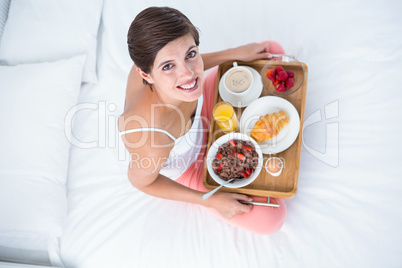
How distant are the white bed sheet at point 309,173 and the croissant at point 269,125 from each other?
0.30m

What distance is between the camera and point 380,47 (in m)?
1.37

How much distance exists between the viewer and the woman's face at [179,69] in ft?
2.92

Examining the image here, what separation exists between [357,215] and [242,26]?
42.2 inches

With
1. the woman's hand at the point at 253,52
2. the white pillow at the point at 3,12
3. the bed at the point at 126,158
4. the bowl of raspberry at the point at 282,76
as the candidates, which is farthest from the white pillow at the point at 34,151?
the bowl of raspberry at the point at 282,76

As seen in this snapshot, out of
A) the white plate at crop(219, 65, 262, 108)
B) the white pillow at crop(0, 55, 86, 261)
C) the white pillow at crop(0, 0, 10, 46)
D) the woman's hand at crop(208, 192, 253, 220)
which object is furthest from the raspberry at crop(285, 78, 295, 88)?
the white pillow at crop(0, 0, 10, 46)

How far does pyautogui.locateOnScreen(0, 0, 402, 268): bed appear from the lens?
1210 millimetres

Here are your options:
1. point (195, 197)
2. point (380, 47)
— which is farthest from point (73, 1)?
point (380, 47)

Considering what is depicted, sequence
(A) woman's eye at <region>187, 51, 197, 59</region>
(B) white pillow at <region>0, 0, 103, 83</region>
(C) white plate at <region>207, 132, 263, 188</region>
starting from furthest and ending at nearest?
(B) white pillow at <region>0, 0, 103, 83</region> → (C) white plate at <region>207, 132, 263, 188</region> → (A) woman's eye at <region>187, 51, 197, 59</region>

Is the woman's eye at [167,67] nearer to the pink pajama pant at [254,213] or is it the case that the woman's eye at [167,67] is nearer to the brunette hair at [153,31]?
the brunette hair at [153,31]

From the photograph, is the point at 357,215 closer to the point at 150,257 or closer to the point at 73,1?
the point at 150,257

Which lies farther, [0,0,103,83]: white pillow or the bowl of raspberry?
[0,0,103,83]: white pillow

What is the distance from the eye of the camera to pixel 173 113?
1175mm

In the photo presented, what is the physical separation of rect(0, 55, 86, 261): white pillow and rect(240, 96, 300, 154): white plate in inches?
32.1

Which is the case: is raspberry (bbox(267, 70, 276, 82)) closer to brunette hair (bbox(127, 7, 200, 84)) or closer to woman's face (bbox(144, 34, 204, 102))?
woman's face (bbox(144, 34, 204, 102))
